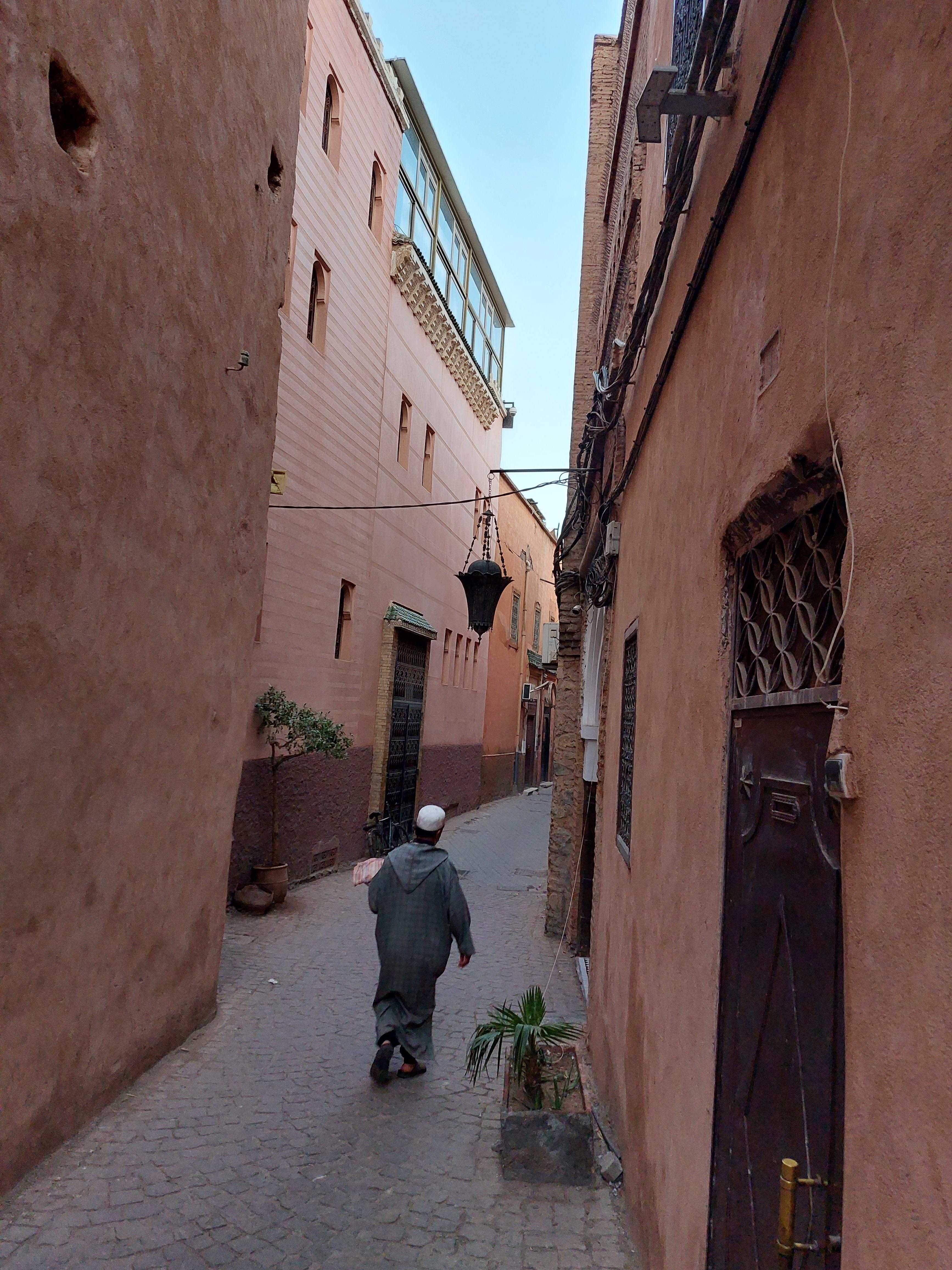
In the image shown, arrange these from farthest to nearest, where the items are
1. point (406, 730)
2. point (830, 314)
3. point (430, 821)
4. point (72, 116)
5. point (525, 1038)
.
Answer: point (406, 730) → point (430, 821) → point (525, 1038) → point (72, 116) → point (830, 314)

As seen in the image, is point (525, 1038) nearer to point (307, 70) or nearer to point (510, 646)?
point (307, 70)

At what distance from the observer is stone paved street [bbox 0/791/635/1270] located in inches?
140

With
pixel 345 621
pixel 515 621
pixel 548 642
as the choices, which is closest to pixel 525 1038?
pixel 345 621

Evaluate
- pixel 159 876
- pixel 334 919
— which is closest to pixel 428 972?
pixel 159 876

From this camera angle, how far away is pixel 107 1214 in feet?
12.2

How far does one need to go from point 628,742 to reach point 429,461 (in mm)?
12354

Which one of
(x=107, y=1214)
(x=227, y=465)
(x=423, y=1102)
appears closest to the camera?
(x=107, y=1214)

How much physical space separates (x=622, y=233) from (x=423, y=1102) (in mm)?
7074

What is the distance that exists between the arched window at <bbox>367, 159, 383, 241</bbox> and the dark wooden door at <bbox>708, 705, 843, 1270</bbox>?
42.5 ft

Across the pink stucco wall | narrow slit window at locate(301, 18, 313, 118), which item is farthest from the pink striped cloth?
narrow slit window at locate(301, 18, 313, 118)

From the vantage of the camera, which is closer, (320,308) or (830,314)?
(830,314)

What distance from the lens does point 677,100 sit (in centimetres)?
314

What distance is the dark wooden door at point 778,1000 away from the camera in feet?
5.76

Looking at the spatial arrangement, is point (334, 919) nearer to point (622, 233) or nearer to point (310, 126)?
point (622, 233)
